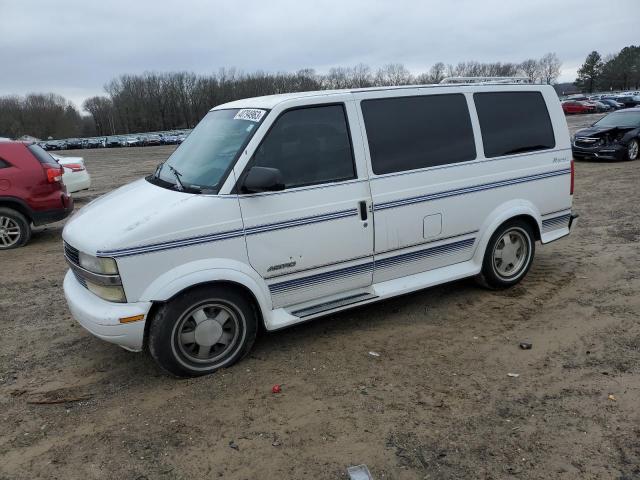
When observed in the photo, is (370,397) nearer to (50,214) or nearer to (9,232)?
(50,214)

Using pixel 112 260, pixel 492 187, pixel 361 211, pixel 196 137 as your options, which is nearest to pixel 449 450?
pixel 361 211

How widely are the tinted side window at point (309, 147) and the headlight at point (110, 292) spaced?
4.68ft

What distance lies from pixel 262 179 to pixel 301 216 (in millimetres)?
513

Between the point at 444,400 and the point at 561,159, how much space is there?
3467 millimetres

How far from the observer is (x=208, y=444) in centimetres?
337

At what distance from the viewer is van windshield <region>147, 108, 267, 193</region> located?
13.8ft

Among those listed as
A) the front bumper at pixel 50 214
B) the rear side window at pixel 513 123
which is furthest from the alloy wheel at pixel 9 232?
the rear side window at pixel 513 123

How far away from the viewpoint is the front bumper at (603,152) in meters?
15.8

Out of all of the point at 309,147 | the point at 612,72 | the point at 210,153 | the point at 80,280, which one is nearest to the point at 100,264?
the point at 80,280

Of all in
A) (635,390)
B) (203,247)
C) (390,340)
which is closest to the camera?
(635,390)

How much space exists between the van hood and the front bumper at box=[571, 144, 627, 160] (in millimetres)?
14868

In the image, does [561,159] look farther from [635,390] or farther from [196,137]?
[196,137]

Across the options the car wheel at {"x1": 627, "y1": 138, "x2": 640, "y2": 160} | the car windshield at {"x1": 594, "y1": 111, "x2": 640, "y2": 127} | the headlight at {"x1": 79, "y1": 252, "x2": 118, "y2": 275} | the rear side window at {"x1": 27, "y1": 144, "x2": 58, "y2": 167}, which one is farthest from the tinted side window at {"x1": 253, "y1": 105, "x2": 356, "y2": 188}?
the car windshield at {"x1": 594, "y1": 111, "x2": 640, "y2": 127}

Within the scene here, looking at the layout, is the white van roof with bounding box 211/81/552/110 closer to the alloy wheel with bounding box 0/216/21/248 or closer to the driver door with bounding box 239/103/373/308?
the driver door with bounding box 239/103/373/308
